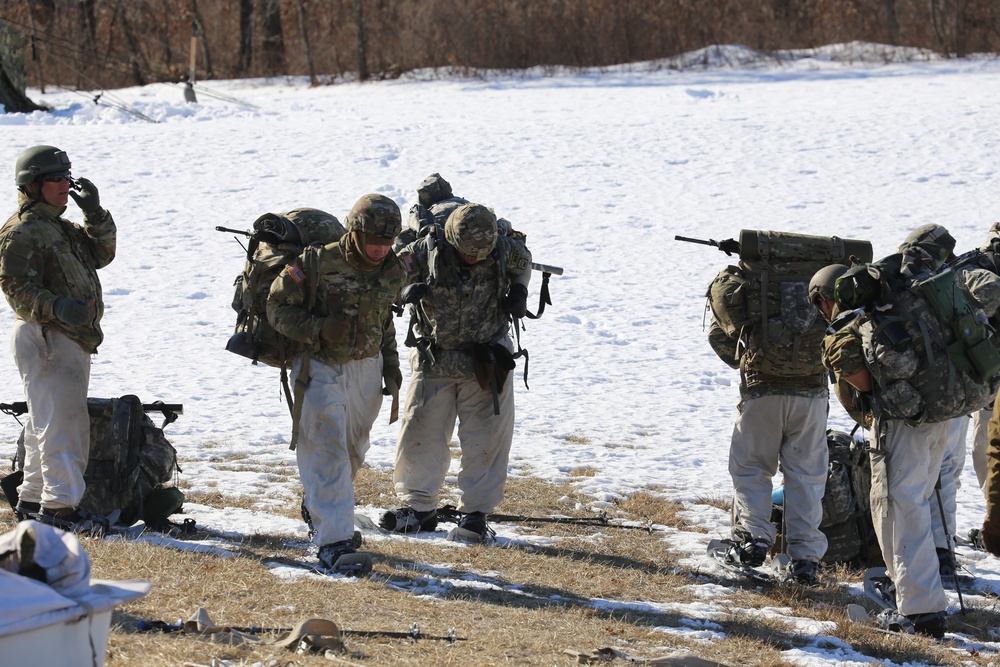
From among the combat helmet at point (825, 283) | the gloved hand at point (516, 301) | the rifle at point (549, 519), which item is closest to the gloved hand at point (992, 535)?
the combat helmet at point (825, 283)

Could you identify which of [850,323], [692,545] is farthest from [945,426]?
[692,545]

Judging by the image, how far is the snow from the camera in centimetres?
869

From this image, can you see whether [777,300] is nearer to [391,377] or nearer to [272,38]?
[391,377]

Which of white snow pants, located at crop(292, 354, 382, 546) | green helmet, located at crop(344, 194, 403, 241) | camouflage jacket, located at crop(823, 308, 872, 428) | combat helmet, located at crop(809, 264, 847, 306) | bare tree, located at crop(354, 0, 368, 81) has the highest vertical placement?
bare tree, located at crop(354, 0, 368, 81)

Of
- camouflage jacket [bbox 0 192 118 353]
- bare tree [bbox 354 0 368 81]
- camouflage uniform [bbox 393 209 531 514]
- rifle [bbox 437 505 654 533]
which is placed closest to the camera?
camouflage jacket [bbox 0 192 118 353]

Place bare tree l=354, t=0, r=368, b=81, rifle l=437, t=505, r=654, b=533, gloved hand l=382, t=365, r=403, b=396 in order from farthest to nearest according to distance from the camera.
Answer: bare tree l=354, t=0, r=368, b=81 < rifle l=437, t=505, r=654, b=533 < gloved hand l=382, t=365, r=403, b=396

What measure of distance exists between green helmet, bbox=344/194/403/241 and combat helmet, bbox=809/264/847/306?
2.09 meters

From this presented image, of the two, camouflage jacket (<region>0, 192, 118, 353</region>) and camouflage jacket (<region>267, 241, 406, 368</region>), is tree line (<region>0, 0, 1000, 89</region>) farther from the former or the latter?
camouflage jacket (<region>267, 241, 406, 368</region>)

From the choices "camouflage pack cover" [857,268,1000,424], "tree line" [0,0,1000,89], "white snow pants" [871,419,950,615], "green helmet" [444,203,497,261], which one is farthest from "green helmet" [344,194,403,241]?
"tree line" [0,0,1000,89]

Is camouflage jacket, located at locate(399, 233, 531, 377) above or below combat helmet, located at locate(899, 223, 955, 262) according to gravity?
below

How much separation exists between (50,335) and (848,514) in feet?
14.7

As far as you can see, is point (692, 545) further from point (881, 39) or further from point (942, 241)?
point (881, 39)

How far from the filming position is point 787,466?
6.48 m

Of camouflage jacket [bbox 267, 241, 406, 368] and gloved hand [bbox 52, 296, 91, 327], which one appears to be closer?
camouflage jacket [bbox 267, 241, 406, 368]
